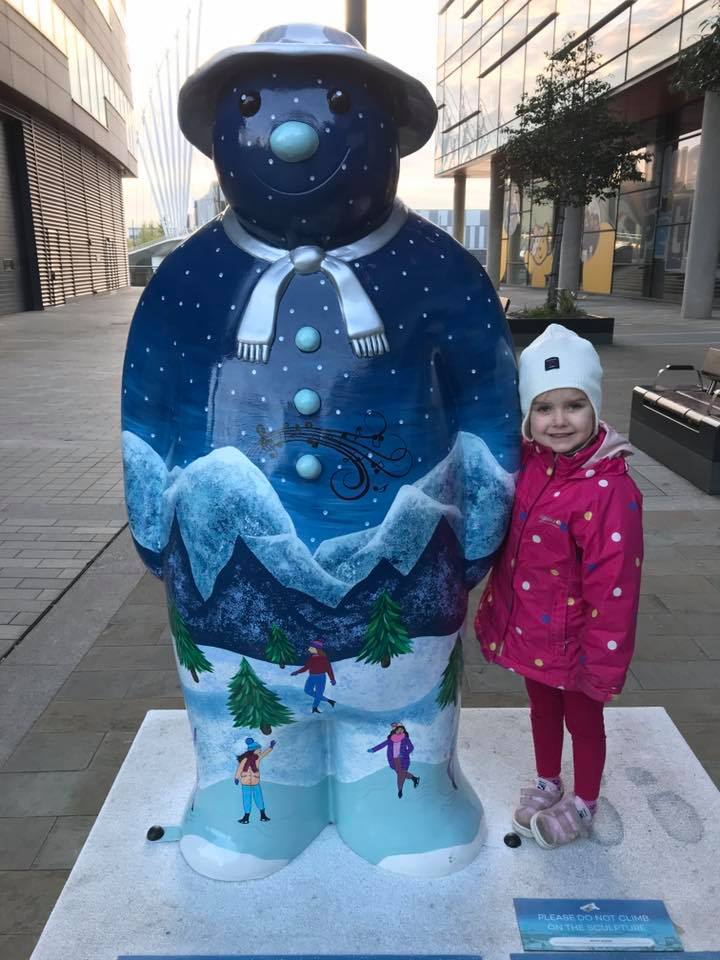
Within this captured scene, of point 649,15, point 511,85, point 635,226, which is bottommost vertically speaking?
point 635,226

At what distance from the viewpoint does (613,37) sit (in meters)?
18.5

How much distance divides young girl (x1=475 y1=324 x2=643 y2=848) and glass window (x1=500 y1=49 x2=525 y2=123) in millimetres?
25317

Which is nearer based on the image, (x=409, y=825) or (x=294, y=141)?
(x=294, y=141)

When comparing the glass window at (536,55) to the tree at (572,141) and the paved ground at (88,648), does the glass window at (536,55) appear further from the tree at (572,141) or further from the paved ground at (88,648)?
the paved ground at (88,648)

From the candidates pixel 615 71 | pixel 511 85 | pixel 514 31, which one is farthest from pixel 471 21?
pixel 615 71

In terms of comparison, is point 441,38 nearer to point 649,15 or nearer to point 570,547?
point 649,15

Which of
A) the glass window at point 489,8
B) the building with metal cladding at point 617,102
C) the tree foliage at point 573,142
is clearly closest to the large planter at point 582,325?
the tree foliage at point 573,142

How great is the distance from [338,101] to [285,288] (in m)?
0.36

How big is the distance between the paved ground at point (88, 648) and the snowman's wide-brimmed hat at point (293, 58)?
1876 millimetres

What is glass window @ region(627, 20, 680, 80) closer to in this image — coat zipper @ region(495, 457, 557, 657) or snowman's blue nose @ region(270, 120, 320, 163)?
coat zipper @ region(495, 457, 557, 657)

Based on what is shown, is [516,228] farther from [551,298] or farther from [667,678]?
[667,678]

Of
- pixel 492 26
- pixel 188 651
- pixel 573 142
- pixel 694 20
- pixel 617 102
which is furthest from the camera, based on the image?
pixel 492 26

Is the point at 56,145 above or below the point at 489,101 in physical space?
below

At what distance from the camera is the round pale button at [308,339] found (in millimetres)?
1594
